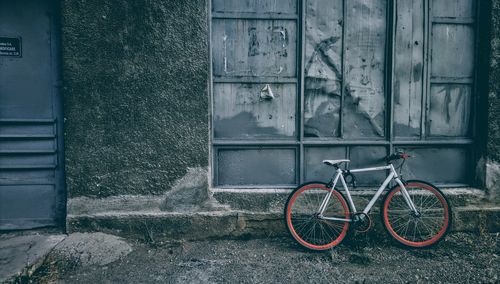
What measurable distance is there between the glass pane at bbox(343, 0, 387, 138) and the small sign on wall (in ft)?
13.9

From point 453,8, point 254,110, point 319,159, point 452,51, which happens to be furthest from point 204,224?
point 453,8

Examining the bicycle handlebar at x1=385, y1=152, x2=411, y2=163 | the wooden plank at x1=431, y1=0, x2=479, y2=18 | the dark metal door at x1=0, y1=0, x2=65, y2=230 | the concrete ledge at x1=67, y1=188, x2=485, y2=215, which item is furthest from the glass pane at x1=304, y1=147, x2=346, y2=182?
the dark metal door at x1=0, y1=0, x2=65, y2=230

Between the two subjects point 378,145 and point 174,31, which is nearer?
point 174,31

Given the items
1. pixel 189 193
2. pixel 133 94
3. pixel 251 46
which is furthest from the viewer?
pixel 251 46

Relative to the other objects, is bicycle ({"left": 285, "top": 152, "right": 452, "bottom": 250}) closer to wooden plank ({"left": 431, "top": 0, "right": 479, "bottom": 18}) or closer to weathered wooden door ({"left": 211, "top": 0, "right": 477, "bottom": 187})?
weathered wooden door ({"left": 211, "top": 0, "right": 477, "bottom": 187})

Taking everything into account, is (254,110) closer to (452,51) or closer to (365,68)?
(365,68)

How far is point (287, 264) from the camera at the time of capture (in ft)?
13.6

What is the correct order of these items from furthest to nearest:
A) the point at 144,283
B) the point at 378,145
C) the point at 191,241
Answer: the point at 378,145
the point at 191,241
the point at 144,283

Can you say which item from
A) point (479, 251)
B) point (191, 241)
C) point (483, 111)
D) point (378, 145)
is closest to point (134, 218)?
point (191, 241)

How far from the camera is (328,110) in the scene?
498 cm

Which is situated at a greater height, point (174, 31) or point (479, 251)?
point (174, 31)

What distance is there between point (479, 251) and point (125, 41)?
4953 mm

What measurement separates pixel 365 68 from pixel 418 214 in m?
1.98

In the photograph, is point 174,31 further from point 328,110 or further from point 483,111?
point 483,111
